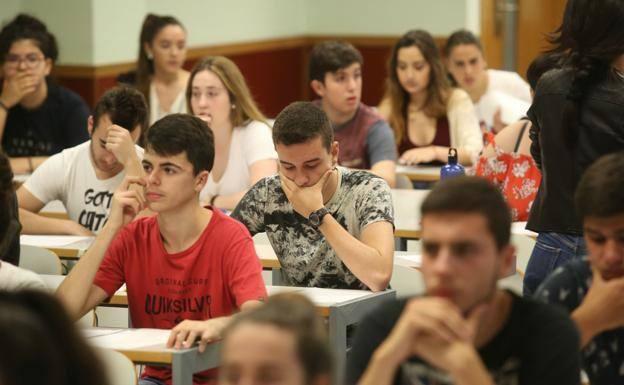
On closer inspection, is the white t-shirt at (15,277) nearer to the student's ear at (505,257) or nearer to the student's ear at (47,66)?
the student's ear at (505,257)

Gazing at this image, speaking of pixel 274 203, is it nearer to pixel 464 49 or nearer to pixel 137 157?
pixel 137 157

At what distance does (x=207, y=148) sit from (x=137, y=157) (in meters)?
1.10

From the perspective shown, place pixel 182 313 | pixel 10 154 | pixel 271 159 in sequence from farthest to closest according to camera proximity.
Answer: pixel 10 154
pixel 271 159
pixel 182 313

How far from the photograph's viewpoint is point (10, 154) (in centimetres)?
705

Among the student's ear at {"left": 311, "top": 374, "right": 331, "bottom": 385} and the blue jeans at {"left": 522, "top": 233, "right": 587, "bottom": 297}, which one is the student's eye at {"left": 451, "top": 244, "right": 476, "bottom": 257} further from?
the blue jeans at {"left": 522, "top": 233, "right": 587, "bottom": 297}

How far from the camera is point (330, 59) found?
6582mm

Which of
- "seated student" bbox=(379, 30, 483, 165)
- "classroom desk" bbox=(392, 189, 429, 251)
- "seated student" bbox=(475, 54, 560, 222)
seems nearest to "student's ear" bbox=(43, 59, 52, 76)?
"seated student" bbox=(379, 30, 483, 165)

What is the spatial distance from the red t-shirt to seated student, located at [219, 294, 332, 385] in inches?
62.0

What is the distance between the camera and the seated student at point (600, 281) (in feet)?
8.07

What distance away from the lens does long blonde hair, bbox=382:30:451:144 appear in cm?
703

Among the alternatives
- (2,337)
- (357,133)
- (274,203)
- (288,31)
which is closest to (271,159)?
(357,133)

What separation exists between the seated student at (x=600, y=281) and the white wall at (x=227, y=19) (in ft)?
20.1

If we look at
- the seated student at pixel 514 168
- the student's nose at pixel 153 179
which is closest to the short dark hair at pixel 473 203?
the student's nose at pixel 153 179

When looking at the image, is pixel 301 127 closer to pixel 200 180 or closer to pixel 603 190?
pixel 200 180
